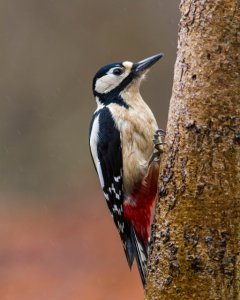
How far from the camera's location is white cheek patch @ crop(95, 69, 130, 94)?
14.2 ft

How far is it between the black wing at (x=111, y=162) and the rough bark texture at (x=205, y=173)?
814 mm

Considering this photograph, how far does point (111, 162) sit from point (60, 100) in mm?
5447

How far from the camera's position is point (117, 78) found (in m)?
4.33

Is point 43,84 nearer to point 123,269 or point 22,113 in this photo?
point 22,113

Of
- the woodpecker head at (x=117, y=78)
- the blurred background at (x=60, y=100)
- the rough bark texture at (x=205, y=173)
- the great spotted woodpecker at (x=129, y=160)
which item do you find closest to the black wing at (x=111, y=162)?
the great spotted woodpecker at (x=129, y=160)

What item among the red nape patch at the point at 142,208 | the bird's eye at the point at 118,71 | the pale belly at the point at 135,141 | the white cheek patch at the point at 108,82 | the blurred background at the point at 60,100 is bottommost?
the blurred background at the point at 60,100

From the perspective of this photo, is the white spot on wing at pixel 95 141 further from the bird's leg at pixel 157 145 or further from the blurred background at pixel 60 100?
the blurred background at pixel 60 100

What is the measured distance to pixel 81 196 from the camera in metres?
9.51

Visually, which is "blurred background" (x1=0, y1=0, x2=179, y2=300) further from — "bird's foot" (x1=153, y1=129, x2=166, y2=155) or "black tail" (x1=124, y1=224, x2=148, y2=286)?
"bird's foot" (x1=153, y1=129, x2=166, y2=155)

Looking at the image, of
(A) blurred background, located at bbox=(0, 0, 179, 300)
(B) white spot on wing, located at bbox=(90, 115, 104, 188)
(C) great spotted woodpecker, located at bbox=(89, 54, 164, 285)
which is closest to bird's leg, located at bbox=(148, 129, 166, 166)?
(C) great spotted woodpecker, located at bbox=(89, 54, 164, 285)

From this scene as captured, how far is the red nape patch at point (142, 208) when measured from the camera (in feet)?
13.4

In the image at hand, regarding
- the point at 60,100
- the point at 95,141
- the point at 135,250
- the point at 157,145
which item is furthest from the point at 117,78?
the point at 60,100

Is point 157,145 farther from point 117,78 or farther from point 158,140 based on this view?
point 117,78

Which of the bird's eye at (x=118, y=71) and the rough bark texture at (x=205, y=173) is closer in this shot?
the rough bark texture at (x=205, y=173)
